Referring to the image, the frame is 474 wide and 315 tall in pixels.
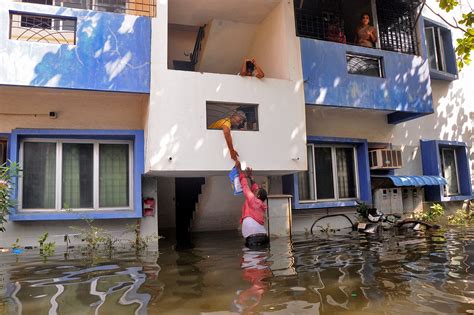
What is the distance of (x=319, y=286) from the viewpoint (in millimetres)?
4305

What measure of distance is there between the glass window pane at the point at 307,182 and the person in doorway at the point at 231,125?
2.59m

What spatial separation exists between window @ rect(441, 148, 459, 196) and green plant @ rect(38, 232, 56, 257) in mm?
11002

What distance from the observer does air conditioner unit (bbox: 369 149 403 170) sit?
34.3 ft

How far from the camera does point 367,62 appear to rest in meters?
10.1

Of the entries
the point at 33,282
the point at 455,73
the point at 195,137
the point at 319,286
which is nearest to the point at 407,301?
the point at 319,286

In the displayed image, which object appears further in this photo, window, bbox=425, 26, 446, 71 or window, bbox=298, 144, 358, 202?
window, bbox=425, 26, 446, 71

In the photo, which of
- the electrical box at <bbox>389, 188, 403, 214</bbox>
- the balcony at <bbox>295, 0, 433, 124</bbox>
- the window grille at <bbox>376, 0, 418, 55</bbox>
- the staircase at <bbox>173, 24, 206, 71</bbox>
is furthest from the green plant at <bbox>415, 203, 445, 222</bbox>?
the staircase at <bbox>173, 24, 206, 71</bbox>

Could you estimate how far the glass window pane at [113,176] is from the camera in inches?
319

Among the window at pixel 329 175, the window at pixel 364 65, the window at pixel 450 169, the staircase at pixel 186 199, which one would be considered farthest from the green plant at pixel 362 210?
the staircase at pixel 186 199

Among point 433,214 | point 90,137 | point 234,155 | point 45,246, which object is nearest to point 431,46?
point 433,214

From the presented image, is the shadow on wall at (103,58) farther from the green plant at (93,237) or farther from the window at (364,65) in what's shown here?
the window at (364,65)

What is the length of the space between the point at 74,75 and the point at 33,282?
3773mm

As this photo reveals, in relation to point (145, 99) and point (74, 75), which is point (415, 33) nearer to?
point (145, 99)

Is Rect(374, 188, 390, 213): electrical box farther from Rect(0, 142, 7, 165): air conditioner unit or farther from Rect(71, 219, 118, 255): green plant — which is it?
Rect(0, 142, 7, 165): air conditioner unit
